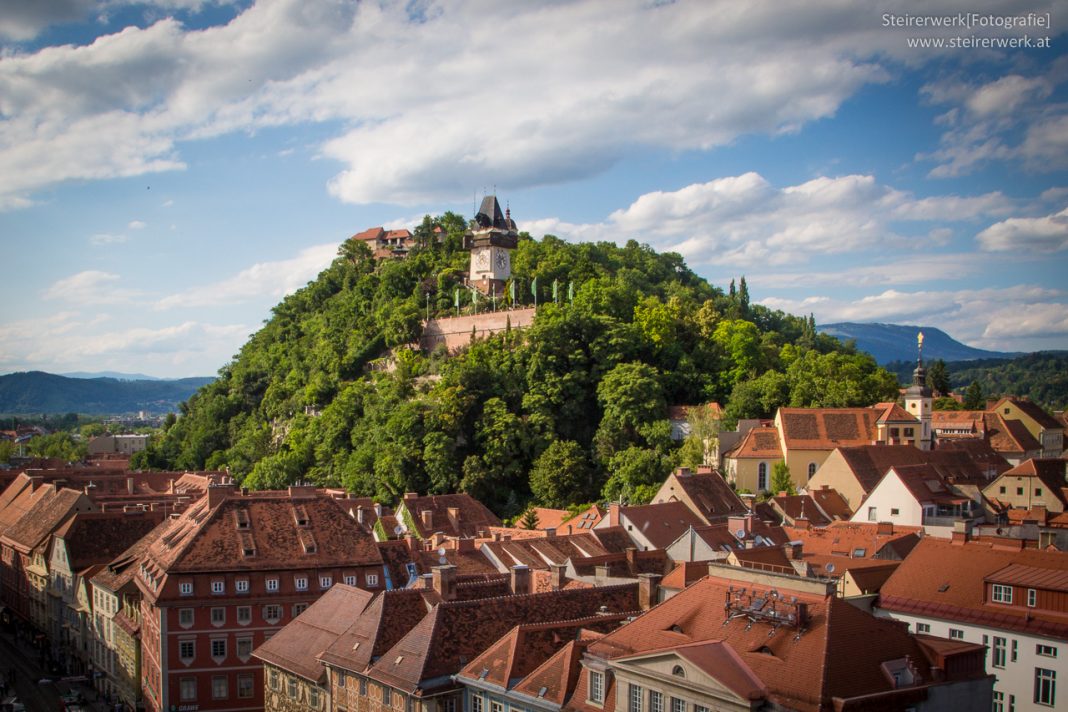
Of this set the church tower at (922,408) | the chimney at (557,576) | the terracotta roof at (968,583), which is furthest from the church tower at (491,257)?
the terracotta roof at (968,583)

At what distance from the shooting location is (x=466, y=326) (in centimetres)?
10806

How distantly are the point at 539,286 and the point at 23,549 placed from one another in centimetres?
6055

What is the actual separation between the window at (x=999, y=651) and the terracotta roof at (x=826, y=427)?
46.1 meters

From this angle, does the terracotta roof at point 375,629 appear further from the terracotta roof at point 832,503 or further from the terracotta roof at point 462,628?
the terracotta roof at point 832,503

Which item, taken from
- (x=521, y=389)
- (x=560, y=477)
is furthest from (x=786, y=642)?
(x=521, y=389)

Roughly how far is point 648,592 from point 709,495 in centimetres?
3125

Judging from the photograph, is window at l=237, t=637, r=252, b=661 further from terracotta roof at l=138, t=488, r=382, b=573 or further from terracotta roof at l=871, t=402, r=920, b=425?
terracotta roof at l=871, t=402, r=920, b=425

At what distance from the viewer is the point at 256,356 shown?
451 ft

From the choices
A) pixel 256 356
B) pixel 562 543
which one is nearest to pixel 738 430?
pixel 562 543

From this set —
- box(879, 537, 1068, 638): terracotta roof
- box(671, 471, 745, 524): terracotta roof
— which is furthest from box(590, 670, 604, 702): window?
box(671, 471, 745, 524): terracotta roof

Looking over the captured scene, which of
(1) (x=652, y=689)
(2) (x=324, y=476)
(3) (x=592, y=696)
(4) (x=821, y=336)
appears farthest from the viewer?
(4) (x=821, y=336)

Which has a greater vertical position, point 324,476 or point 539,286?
point 539,286

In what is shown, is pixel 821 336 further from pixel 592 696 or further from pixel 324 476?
pixel 592 696

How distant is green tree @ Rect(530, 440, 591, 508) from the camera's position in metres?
86.4
